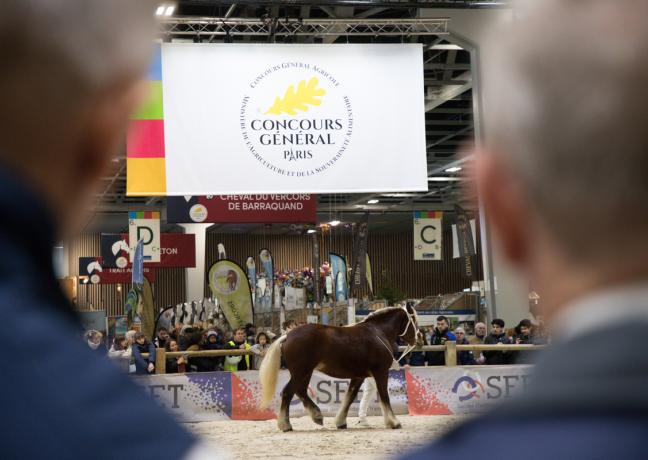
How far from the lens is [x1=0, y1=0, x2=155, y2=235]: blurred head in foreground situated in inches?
24.7

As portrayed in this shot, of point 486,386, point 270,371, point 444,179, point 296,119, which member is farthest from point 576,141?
point 444,179

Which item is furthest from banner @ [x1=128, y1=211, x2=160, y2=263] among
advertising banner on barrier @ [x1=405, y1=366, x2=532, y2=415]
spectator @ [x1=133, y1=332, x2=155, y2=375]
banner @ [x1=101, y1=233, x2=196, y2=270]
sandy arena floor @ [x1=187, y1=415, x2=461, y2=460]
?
advertising banner on barrier @ [x1=405, y1=366, x2=532, y2=415]

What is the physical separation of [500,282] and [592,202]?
13172 millimetres

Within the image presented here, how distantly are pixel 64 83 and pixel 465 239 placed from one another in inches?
822

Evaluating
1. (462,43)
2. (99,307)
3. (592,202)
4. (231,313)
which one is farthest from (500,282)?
(99,307)

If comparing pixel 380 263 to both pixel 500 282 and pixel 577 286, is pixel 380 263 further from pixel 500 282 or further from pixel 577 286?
pixel 577 286

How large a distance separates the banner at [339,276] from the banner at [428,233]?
66.8 inches

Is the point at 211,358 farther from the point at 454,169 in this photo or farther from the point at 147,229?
the point at 454,169

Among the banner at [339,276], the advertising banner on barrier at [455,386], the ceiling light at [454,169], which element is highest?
the ceiling light at [454,169]

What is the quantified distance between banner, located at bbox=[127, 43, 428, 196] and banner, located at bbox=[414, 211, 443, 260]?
1292cm

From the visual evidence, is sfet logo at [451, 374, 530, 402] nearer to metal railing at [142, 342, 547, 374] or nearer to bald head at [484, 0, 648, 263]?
metal railing at [142, 342, 547, 374]

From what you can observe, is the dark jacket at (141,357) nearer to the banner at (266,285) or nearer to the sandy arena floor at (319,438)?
the sandy arena floor at (319,438)

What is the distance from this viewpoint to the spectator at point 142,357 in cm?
1281

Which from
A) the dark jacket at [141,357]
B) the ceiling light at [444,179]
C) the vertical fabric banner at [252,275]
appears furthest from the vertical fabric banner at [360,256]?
the dark jacket at [141,357]
